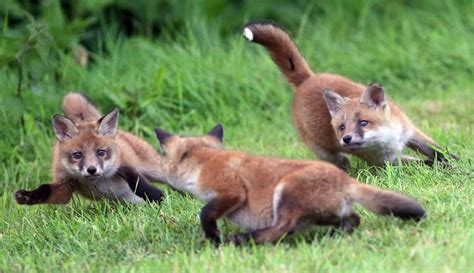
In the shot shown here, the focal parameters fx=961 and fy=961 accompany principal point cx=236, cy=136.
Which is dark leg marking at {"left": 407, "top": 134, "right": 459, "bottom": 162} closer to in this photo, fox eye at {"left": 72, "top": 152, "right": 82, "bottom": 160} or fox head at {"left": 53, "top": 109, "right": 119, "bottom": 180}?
fox head at {"left": 53, "top": 109, "right": 119, "bottom": 180}

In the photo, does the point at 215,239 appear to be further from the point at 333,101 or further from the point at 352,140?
the point at 333,101

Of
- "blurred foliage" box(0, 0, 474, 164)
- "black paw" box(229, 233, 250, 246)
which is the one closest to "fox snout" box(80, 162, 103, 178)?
"black paw" box(229, 233, 250, 246)

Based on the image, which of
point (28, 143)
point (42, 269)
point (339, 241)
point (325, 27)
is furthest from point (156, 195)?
point (325, 27)

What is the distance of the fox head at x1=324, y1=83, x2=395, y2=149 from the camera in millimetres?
8461

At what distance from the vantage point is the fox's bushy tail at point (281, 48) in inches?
369

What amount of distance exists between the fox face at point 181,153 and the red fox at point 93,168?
1.21 metres

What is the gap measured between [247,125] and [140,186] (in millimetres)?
3350

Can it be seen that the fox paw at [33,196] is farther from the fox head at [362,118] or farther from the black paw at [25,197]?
the fox head at [362,118]

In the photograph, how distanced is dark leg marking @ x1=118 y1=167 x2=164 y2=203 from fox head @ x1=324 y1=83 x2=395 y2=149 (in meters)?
1.69

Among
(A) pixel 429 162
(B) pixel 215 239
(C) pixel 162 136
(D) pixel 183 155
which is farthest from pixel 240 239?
(A) pixel 429 162

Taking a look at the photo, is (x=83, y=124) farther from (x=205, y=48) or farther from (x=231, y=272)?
(x=205, y=48)

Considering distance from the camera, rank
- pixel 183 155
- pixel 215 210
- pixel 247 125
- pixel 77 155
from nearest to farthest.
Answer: pixel 215 210 → pixel 183 155 → pixel 77 155 → pixel 247 125

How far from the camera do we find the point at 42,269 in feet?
21.1

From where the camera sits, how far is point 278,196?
6.13 meters
